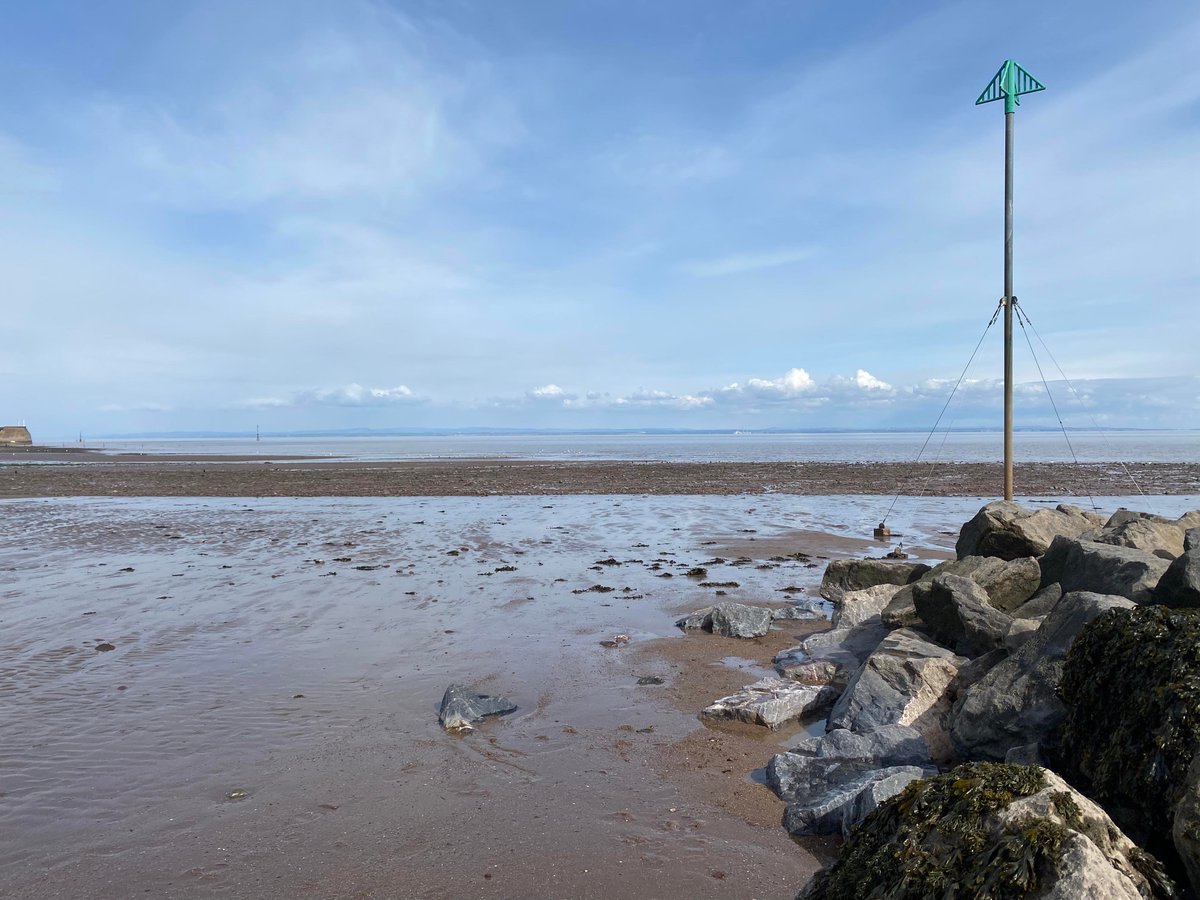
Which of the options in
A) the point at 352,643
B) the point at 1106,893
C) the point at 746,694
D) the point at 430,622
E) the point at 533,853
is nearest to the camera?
the point at 1106,893

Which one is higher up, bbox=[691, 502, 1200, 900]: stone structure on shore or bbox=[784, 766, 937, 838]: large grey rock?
bbox=[691, 502, 1200, 900]: stone structure on shore

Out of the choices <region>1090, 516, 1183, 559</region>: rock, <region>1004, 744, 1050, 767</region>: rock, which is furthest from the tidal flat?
<region>1090, 516, 1183, 559</region>: rock

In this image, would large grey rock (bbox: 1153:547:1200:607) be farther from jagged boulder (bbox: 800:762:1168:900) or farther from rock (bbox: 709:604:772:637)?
rock (bbox: 709:604:772:637)

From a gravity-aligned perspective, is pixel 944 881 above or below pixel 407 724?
above

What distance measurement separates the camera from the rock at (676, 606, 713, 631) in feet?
35.2

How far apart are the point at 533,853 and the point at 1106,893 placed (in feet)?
10.8

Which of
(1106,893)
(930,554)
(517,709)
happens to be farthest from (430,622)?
(930,554)

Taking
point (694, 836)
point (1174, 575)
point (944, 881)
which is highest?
point (1174, 575)

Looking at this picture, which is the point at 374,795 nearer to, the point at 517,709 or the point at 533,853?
the point at 533,853

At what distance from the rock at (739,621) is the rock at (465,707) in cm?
374

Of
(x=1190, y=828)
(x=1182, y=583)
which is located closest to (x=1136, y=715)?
(x=1190, y=828)

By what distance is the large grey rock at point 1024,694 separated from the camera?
536 centimetres

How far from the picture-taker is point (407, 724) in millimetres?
7223

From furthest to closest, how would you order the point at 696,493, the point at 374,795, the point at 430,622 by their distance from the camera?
1. the point at 696,493
2. the point at 430,622
3. the point at 374,795
